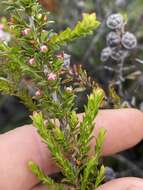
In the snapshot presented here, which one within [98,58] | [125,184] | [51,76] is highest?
[51,76]

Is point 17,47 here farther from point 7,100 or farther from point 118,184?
point 7,100

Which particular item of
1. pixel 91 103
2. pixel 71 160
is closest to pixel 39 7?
pixel 91 103

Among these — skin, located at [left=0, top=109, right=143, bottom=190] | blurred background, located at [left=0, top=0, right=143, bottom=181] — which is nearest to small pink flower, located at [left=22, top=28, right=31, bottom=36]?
skin, located at [left=0, top=109, right=143, bottom=190]

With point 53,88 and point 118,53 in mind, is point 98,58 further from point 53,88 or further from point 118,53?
point 53,88

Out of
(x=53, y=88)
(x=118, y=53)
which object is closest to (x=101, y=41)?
(x=118, y=53)

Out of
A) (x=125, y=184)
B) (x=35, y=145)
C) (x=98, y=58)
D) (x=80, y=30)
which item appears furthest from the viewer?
(x=98, y=58)
